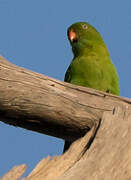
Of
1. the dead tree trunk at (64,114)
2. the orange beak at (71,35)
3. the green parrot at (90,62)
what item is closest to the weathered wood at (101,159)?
the dead tree trunk at (64,114)

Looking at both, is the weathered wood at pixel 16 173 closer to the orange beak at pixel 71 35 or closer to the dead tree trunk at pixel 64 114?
the dead tree trunk at pixel 64 114

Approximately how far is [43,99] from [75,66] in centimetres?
236

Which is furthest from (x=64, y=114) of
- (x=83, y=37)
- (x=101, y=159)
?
(x=83, y=37)

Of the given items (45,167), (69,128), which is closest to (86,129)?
(69,128)

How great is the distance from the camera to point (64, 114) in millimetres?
3168

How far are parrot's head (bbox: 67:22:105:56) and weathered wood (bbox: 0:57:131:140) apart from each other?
9.02ft

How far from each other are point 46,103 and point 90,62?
8.04 ft

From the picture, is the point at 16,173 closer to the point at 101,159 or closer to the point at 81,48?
the point at 101,159

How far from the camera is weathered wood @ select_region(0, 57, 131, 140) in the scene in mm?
3105

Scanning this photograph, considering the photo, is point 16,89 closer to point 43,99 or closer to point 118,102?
point 43,99

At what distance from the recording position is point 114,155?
2779mm

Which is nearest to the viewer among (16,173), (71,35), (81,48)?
(16,173)

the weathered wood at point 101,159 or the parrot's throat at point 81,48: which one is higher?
the parrot's throat at point 81,48

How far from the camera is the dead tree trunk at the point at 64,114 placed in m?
2.85
